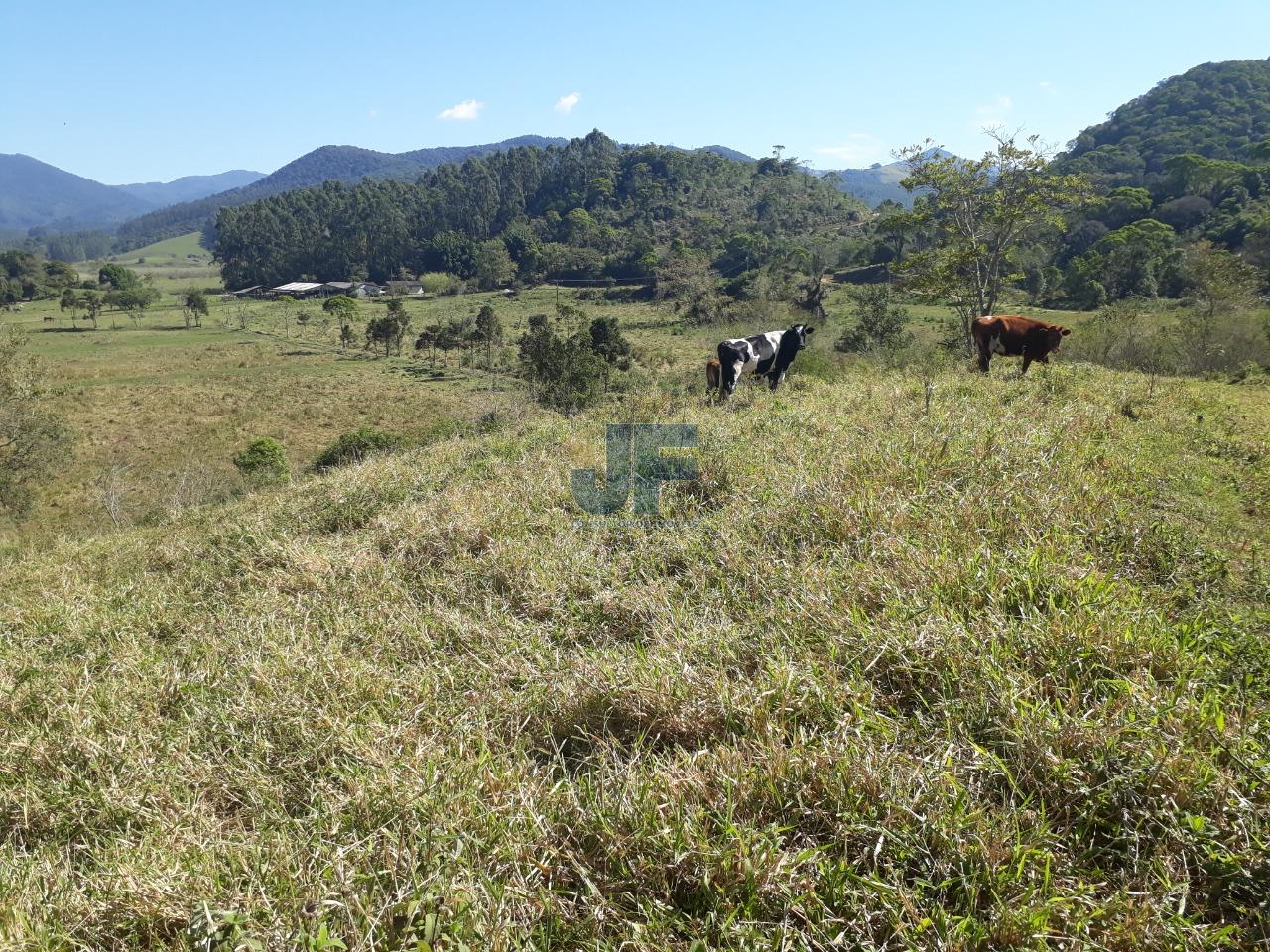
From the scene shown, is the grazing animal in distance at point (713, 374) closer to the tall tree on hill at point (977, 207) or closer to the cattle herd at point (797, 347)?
the cattle herd at point (797, 347)

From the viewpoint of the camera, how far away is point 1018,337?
8711 millimetres

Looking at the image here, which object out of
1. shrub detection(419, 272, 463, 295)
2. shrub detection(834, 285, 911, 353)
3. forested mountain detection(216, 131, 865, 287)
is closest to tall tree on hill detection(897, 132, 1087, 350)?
shrub detection(834, 285, 911, 353)

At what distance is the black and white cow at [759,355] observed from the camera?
9375 millimetres

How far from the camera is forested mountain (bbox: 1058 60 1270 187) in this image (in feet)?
259

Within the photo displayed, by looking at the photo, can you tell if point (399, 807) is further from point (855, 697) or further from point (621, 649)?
point (855, 697)

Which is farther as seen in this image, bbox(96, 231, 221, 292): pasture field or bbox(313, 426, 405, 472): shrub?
bbox(96, 231, 221, 292): pasture field

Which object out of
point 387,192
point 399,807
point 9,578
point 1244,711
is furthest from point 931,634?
point 387,192

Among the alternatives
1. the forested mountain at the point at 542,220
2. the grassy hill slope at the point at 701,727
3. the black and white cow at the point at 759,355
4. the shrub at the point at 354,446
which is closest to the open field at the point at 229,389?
the shrub at the point at 354,446

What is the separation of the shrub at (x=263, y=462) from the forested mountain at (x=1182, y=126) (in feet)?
252

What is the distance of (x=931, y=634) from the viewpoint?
8.12 feet

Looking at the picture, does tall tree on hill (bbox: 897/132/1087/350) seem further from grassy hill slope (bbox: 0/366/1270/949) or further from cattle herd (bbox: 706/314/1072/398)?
grassy hill slope (bbox: 0/366/1270/949)

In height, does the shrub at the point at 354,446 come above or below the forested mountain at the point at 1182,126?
below

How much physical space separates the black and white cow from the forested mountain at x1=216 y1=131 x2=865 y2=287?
262 feet

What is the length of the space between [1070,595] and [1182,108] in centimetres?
14774
